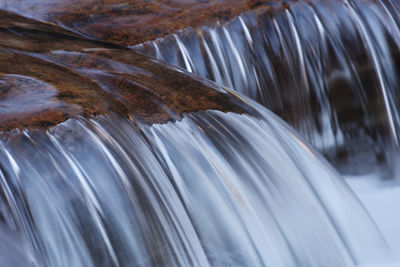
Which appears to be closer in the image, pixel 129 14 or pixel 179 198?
pixel 179 198

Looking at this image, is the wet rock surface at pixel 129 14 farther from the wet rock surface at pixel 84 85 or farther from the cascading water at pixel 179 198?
the cascading water at pixel 179 198

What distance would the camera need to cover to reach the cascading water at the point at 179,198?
2.08 metres

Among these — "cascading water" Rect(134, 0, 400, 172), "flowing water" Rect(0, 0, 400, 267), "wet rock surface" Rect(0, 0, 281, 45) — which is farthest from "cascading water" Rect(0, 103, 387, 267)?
"wet rock surface" Rect(0, 0, 281, 45)

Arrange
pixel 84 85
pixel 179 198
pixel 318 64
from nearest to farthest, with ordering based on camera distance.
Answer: pixel 179 198 < pixel 84 85 < pixel 318 64

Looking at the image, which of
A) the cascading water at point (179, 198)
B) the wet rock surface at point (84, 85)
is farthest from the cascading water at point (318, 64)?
the cascading water at point (179, 198)

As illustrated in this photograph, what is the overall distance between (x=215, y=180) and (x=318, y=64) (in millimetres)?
1692

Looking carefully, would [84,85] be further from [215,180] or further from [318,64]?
[318,64]

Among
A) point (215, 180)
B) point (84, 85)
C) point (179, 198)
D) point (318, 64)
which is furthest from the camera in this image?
point (318, 64)

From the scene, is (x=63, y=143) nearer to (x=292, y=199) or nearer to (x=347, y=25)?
(x=292, y=199)

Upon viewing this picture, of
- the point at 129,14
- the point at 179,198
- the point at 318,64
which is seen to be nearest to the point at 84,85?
the point at 179,198

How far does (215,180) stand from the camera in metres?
2.53

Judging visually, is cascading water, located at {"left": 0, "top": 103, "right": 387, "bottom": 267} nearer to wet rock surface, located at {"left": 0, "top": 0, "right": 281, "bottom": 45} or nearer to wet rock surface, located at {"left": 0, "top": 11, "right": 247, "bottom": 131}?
wet rock surface, located at {"left": 0, "top": 11, "right": 247, "bottom": 131}

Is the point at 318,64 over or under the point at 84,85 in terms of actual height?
over

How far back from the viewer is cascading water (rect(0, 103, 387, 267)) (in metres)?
2.08
